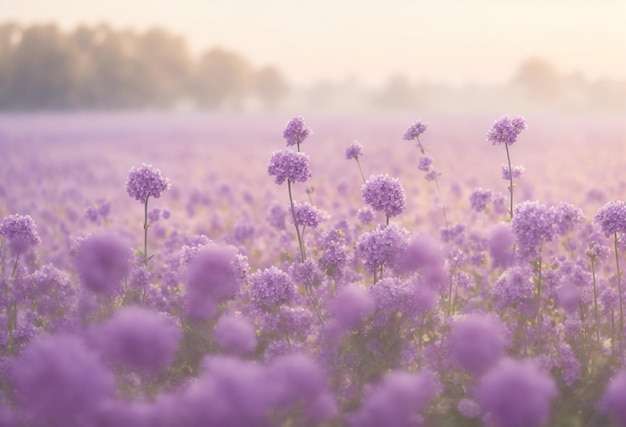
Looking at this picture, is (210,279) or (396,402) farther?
(210,279)

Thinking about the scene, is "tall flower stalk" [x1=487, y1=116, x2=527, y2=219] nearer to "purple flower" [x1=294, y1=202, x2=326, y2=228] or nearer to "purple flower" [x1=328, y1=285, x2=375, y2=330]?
"purple flower" [x1=294, y1=202, x2=326, y2=228]

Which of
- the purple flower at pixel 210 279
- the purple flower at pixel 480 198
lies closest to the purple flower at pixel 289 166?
the purple flower at pixel 210 279

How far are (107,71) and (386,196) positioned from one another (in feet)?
195

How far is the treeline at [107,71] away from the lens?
5569cm

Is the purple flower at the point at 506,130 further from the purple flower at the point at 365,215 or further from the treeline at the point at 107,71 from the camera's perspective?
the treeline at the point at 107,71

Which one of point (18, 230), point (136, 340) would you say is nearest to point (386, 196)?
point (136, 340)

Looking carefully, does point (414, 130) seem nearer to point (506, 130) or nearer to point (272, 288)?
point (506, 130)

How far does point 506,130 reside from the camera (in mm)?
5496

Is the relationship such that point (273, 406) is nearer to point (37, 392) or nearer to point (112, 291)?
point (37, 392)

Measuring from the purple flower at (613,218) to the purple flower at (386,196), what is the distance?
136 centimetres

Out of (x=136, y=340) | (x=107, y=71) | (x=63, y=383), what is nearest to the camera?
(x=63, y=383)

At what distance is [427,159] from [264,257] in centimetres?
234

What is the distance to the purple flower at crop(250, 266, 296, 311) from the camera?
4676mm

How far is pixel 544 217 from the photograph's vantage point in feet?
14.4
